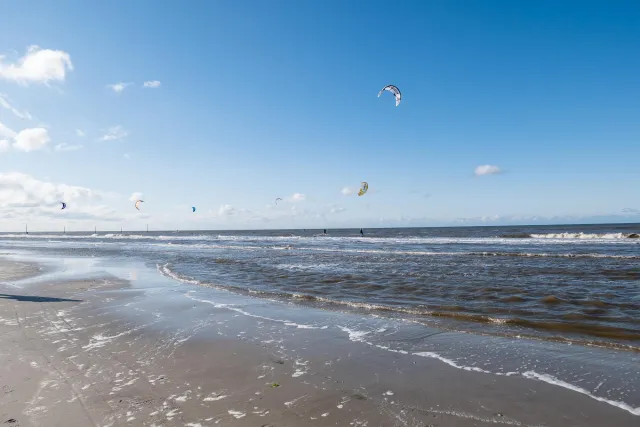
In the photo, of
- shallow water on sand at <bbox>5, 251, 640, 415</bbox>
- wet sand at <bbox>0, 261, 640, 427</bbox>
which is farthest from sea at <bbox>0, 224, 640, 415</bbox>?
wet sand at <bbox>0, 261, 640, 427</bbox>

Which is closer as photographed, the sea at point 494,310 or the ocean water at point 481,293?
the sea at point 494,310

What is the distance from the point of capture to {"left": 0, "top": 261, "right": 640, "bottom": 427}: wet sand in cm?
409

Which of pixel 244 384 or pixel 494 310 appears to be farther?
pixel 494 310

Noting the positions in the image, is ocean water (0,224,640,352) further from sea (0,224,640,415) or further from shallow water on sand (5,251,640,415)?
shallow water on sand (5,251,640,415)

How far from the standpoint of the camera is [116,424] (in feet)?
12.8

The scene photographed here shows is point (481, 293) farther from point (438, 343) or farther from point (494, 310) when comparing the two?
point (438, 343)

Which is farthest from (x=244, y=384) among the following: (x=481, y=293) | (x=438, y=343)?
(x=481, y=293)

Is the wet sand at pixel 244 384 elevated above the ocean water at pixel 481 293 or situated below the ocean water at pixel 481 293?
above

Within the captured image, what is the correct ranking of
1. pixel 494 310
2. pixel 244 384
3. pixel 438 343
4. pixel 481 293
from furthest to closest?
pixel 481 293, pixel 494 310, pixel 438 343, pixel 244 384

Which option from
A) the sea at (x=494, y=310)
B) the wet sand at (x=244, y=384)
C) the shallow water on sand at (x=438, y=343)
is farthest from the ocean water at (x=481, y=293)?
the wet sand at (x=244, y=384)

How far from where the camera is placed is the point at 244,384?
505cm

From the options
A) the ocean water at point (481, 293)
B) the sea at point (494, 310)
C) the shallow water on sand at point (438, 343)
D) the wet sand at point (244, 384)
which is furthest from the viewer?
the ocean water at point (481, 293)

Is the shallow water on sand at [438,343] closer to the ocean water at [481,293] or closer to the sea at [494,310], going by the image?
the sea at [494,310]

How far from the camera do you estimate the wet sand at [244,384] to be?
4.09 meters
